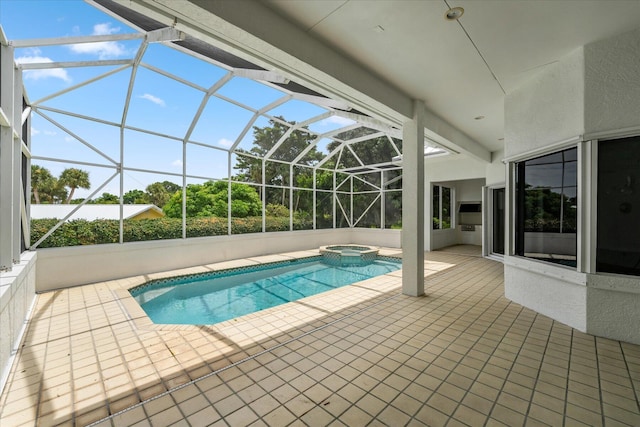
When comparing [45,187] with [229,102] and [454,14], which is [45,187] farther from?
[454,14]

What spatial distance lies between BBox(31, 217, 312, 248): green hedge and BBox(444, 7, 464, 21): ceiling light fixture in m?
7.02

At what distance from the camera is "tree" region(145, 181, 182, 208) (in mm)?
7199

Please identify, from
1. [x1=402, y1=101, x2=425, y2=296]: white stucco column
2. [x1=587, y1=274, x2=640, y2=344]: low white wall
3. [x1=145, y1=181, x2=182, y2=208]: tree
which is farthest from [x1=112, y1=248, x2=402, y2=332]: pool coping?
[x1=587, y1=274, x2=640, y2=344]: low white wall

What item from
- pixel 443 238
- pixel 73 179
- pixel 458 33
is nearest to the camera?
pixel 458 33

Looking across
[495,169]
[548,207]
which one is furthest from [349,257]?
[548,207]

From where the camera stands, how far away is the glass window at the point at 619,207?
110 inches

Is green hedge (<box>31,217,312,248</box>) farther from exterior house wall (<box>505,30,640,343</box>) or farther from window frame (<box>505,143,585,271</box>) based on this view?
exterior house wall (<box>505,30,640,343</box>)

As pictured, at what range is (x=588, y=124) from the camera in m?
2.97

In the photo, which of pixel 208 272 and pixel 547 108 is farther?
pixel 208 272

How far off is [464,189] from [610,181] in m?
8.95

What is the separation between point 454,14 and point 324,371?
3.38 meters

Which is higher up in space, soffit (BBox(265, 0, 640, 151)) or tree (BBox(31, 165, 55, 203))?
soffit (BBox(265, 0, 640, 151))

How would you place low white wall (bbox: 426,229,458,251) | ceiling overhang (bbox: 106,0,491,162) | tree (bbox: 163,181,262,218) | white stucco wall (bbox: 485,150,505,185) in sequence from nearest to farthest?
ceiling overhang (bbox: 106,0,491,162), white stucco wall (bbox: 485,150,505,185), tree (bbox: 163,181,262,218), low white wall (bbox: 426,229,458,251)

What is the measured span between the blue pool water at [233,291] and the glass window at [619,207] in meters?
4.46
